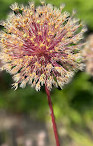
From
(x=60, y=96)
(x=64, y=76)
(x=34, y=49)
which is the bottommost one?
(x=60, y=96)

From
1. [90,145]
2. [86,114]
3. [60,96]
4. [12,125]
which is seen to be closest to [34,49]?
[90,145]

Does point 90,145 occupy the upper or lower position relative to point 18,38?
lower

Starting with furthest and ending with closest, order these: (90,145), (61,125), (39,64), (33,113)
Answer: (33,113) → (61,125) → (90,145) → (39,64)

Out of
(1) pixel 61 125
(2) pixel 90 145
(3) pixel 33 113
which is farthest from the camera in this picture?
(3) pixel 33 113

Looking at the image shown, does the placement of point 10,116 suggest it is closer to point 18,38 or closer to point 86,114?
point 86,114

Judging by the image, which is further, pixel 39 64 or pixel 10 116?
pixel 10 116

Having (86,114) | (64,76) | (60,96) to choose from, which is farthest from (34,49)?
(86,114)
